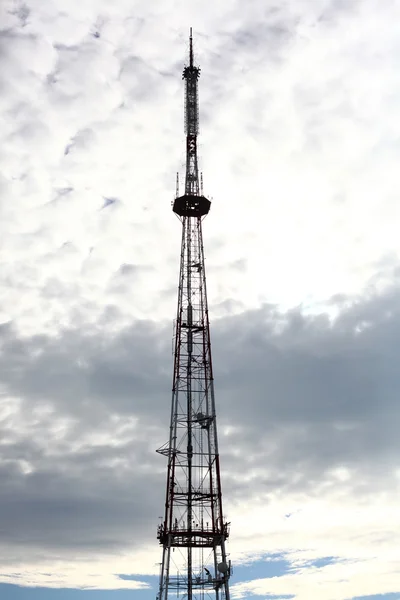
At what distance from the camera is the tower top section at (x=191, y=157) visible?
107 meters

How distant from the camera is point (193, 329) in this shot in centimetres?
10462

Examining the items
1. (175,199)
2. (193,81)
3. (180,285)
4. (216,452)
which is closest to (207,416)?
(216,452)

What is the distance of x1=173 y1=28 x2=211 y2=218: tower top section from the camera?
4225 inches

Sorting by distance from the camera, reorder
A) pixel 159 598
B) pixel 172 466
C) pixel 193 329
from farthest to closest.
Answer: pixel 193 329 < pixel 172 466 < pixel 159 598

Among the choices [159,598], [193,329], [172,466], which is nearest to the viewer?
[159,598]

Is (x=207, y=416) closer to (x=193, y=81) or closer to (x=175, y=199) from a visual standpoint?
(x=175, y=199)

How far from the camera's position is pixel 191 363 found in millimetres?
102812

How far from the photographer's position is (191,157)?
110500 millimetres

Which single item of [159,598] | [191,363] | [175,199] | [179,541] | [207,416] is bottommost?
[159,598]

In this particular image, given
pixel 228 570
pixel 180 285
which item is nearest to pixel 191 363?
pixel 180 285

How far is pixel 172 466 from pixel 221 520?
932 centimetres

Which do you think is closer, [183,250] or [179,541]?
[179,541]

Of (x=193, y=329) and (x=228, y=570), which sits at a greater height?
(x=193, y=329)

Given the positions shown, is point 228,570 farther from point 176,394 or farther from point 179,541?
point 176,394
